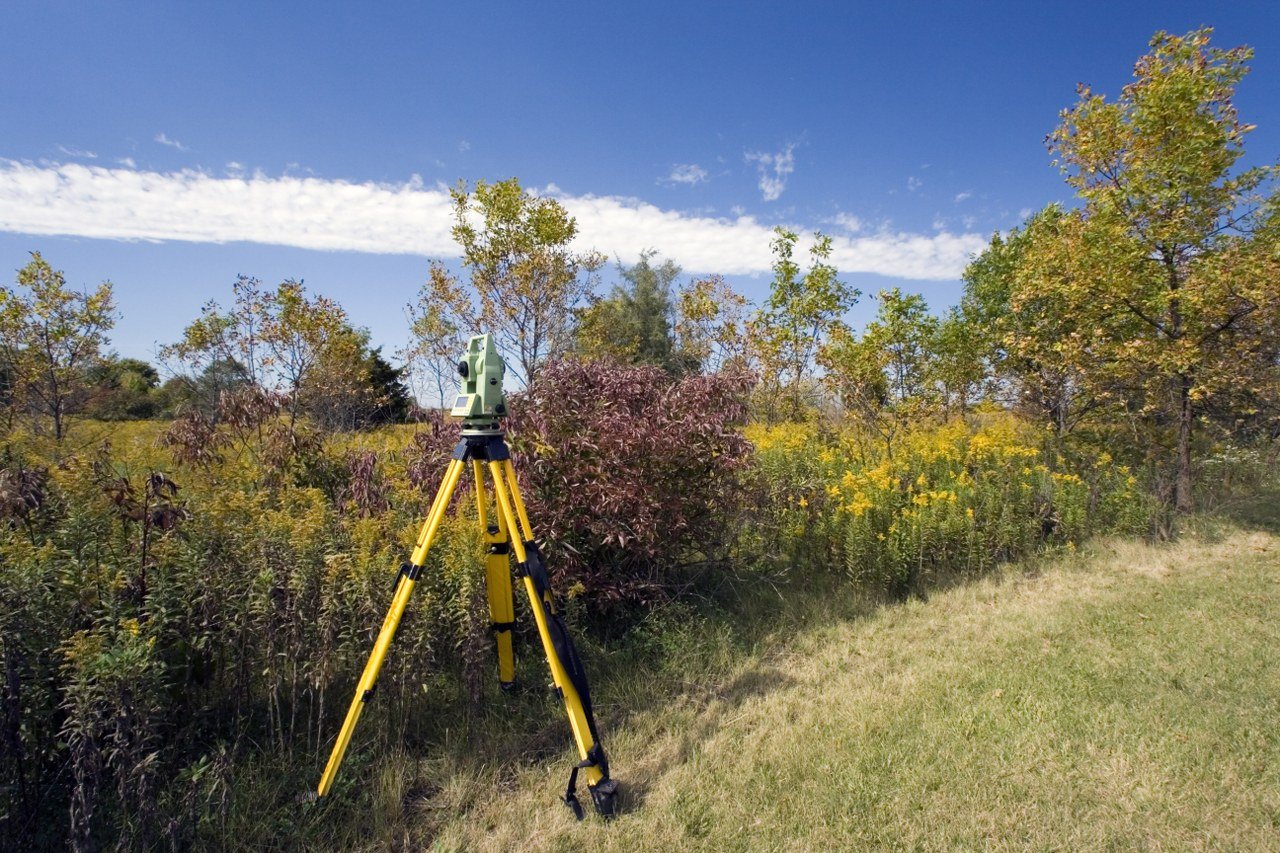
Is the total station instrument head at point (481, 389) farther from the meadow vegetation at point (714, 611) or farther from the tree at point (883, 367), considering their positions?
the tree at point (883, 367)

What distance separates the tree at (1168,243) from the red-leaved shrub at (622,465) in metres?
5.86

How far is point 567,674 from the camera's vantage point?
2.38 meters

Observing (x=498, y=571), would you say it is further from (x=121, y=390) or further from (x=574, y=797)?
(x=121, y=390)

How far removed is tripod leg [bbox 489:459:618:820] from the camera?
2.33 meters

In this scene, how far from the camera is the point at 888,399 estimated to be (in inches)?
369

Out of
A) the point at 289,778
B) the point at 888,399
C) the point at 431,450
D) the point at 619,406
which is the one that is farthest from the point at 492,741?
the point at 888,399

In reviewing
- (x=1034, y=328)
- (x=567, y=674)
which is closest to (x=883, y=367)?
(x=1034, y=328)

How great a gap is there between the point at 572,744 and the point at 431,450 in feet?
6.01

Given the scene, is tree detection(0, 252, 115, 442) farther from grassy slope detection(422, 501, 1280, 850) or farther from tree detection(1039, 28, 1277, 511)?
tree detection(1039, 28, 1277, 511)

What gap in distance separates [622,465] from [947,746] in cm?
219

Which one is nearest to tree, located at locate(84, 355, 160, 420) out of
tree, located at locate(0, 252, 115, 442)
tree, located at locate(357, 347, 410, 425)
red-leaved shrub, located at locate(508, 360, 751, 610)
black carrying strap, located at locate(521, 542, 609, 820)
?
tree, located at locate(0, 252, 115, 442)

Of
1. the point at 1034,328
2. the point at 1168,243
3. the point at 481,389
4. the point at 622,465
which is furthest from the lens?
the point at 1034,328

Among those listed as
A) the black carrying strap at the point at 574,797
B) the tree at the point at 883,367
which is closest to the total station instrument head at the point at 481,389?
the black carrying strap at the point at 574,797

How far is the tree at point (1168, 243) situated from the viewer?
21.1 feet
